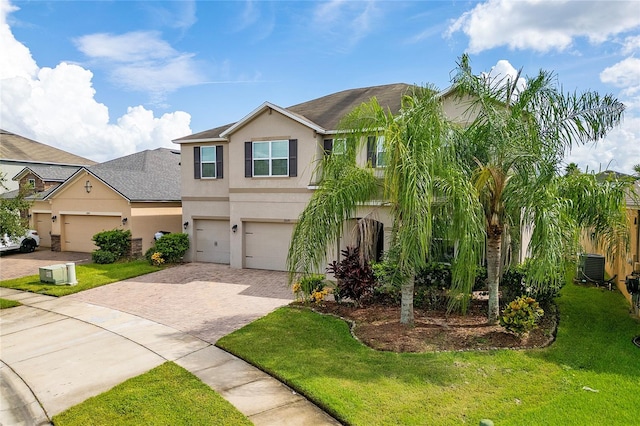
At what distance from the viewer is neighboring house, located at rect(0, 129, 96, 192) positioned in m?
31.0

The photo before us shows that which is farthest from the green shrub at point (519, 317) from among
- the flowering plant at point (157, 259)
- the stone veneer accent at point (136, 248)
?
the stone veneer accent at point (136, 248)

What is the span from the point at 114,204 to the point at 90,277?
5.78 m

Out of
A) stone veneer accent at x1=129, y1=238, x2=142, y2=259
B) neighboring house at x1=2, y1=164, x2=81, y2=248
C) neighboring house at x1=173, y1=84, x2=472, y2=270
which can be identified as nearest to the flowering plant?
neighboring house at x1=173, y1=84, x2=472, y2=270

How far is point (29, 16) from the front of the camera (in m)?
12.7

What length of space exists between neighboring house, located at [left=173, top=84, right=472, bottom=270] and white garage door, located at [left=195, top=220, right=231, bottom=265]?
50 millimetres

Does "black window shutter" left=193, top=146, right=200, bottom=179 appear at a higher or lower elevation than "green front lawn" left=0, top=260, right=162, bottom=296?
higher

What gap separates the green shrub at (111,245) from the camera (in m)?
19.0

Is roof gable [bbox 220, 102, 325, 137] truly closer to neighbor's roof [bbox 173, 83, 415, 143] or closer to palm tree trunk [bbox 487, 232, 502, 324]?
neighbor's roof [bbox 173, 83, 415, 143]

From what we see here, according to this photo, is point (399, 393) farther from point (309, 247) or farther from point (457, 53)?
point (457, 53)

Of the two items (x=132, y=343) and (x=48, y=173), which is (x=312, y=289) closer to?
(x=132, y=343)

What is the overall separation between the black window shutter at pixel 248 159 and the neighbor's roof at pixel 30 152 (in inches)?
1017

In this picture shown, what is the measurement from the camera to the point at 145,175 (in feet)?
76.4

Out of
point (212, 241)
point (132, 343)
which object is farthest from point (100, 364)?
point (212, 241)

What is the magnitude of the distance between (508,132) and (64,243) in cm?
2486
